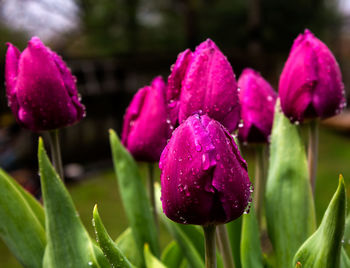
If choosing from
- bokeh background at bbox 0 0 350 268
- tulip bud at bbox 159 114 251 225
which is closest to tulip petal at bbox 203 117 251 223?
tulip bud at bbox 159 114 251 225

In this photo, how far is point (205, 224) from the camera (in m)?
0.46

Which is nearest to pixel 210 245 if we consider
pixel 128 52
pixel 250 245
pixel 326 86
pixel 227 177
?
pixel 227 177

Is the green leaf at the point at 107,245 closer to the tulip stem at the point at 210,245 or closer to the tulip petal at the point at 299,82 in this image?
the tulip stem at the point at 210,245

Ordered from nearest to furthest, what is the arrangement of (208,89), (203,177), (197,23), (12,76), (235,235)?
1. (203,177)
2. (208,89)
3. (12,76)
4. (235,235)
5. (197,23)

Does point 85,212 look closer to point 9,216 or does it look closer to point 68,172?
point 68,172

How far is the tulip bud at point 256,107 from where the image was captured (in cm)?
71

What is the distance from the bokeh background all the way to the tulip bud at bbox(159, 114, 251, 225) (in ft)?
8.73

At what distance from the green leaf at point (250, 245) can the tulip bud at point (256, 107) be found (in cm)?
12

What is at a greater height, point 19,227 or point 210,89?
point 210,89

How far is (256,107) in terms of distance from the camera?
720 millimetres

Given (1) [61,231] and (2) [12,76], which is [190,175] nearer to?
(1) [61,231]

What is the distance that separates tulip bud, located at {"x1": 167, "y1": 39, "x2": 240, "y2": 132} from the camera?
547 mm

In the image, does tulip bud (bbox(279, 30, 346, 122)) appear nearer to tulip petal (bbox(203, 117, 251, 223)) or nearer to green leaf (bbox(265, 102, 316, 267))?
green leaf (bbox(265, 102, 316, 267))

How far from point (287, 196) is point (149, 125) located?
0.22 m
